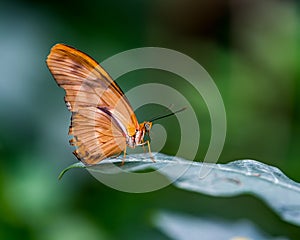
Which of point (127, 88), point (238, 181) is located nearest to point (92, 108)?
point (238, 181)

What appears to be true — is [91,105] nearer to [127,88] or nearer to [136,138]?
[136,138]

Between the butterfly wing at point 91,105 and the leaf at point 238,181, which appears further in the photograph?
the butterfly wing at point 91,105

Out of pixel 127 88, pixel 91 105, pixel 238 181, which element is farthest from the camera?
pixel 127 88

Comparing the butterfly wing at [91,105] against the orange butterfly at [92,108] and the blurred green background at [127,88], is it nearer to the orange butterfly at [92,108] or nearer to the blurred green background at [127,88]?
the orange butterfly at [92,108]

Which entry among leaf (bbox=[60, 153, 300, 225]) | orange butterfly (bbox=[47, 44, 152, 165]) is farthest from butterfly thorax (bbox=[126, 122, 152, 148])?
leaf (bbox=[60, 153, 300, 225])

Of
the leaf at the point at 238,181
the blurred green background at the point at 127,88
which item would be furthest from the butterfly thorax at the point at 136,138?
the blurred green background at the point at 127,88

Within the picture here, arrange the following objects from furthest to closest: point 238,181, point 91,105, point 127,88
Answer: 1. point 127,88
2. point 91,105
3. point 238,181

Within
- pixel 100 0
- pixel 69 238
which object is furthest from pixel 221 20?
pixel 69 238
